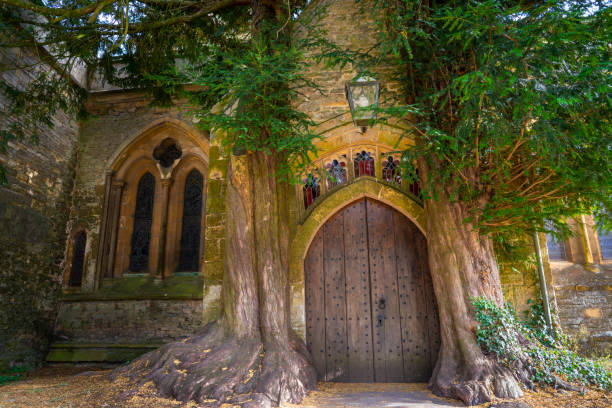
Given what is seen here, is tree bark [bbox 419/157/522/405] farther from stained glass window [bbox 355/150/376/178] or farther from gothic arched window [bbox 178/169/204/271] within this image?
gothic arched window [bbox 178/169/204/271]

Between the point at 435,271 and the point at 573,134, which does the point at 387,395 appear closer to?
the point at 435,271

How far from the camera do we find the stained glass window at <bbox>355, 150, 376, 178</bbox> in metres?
5.46

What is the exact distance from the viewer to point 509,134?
12.1ft

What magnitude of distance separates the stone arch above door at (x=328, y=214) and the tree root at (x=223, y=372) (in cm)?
74

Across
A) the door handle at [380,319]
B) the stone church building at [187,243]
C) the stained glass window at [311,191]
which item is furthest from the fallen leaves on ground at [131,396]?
the stained glass window at [311,191]

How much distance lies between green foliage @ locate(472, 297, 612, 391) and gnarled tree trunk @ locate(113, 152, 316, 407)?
189 centimetres

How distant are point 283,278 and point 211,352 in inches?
44.2

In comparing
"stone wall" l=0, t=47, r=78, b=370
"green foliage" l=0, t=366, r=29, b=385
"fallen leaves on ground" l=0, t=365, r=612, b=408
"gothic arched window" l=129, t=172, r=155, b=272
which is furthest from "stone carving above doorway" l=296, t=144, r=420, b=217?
"green foliage" l=0, t=366, r=29, b=385

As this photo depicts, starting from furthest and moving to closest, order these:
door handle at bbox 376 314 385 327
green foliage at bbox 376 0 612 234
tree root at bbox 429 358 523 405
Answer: door handle at bbox 376 314 385 327, tree root at bbox 429 358 523 405, green foliage at bbox 376 0 612 234

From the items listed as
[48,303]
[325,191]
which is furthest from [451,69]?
[48,303]

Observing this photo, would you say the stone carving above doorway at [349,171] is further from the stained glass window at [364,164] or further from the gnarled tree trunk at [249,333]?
the gnarled tree trunk at [249,333]

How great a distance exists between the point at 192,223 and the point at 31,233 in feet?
9.58

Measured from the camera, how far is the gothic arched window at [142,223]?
8539 millimetres

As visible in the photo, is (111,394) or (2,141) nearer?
(111,394)
